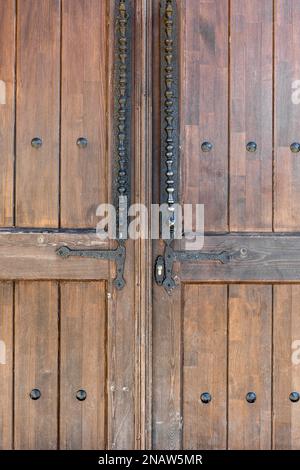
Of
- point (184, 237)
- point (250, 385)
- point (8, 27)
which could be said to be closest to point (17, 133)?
point (8, 27)

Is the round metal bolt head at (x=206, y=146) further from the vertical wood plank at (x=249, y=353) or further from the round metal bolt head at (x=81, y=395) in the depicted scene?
the round metal bolt head at (x=81, y=395)

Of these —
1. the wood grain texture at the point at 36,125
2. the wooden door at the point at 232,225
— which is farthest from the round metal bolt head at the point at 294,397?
the wood grain texture at the point at 36,125

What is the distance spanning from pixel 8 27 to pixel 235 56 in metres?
0.59

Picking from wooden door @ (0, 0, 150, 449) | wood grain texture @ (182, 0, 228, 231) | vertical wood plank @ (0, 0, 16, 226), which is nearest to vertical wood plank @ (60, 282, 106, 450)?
wooden door @ (0, 0, 150, 449)

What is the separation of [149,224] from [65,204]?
0.73 feet

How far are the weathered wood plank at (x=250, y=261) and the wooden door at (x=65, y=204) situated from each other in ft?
0.59

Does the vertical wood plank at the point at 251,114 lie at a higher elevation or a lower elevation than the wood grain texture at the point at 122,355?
higher

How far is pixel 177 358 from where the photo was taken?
160 centimetres

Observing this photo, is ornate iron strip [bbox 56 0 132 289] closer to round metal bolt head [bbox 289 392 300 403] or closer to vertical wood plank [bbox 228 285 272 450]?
vertical wood plank [bbox 228 285 272 450]

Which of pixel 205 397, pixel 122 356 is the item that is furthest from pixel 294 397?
pixel 122 356

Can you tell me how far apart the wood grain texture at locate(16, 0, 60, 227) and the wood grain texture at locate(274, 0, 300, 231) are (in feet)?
1.88

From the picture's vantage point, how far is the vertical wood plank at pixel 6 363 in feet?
5.21

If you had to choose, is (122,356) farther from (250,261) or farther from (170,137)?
(170,137)

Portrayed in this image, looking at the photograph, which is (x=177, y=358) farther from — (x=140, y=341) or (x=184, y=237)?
(x=184, y=237)
